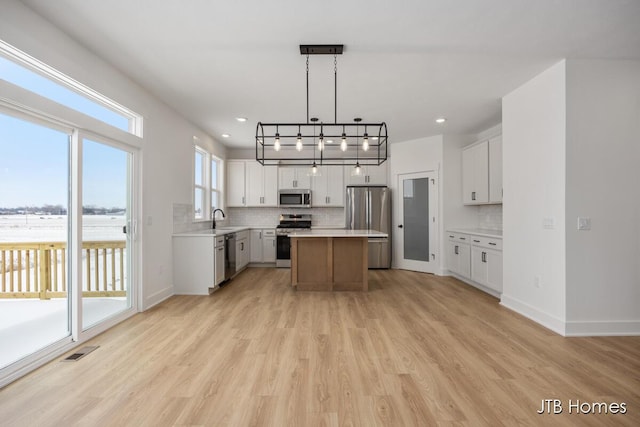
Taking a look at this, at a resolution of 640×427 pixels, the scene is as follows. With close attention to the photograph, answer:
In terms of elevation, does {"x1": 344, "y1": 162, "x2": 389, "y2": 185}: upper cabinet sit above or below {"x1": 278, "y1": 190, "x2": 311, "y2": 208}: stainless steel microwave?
above

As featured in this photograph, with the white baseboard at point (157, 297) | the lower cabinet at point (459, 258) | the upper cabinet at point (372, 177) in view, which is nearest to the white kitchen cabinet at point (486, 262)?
the lower cabinet at point (459, 258)

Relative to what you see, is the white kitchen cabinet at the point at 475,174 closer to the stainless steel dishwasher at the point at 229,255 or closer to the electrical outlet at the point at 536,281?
the electrical outlet at the point at 536,281

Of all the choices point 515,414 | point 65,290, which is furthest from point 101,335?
point 515,414

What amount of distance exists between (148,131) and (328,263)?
3.07 meters

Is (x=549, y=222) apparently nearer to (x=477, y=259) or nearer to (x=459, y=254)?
(x=477, y=259)

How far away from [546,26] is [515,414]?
9.53ft

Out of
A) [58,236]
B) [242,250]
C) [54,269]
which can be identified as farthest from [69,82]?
[242,250]

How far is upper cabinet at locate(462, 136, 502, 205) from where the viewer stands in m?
4.80

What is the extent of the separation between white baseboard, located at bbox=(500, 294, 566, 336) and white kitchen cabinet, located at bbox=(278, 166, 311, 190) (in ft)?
14.7

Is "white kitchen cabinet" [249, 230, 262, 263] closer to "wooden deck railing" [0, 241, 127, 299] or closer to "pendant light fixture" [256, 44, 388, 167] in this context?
"pendant light fixture" [256, 44, 388, 167]

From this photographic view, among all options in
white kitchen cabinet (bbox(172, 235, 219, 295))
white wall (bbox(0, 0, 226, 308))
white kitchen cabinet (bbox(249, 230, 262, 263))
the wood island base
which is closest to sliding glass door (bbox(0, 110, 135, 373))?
white wall (bbox(0, 0, 226, 308))

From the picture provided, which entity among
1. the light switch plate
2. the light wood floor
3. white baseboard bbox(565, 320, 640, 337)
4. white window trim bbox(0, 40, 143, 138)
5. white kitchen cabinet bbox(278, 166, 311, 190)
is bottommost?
the light wood floor

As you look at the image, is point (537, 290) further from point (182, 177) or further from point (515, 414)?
point (182, 177)

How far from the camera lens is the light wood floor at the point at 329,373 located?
1826 mm
